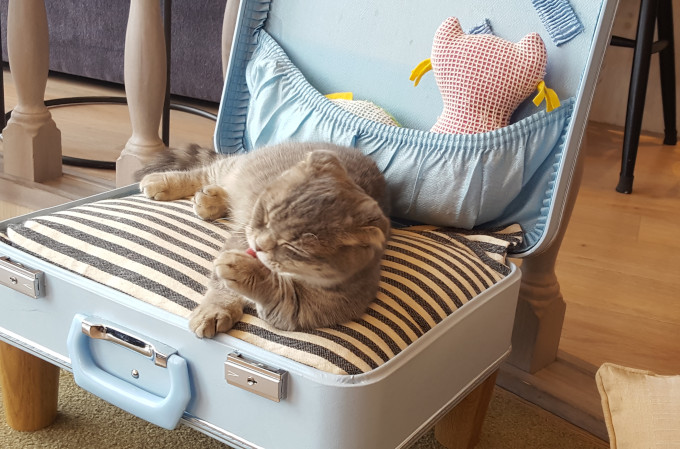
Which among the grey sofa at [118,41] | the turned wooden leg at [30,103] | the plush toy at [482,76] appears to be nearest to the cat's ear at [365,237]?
the plush toy at [482,76]

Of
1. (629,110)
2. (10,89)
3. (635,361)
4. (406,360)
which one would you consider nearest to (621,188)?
(629,110)

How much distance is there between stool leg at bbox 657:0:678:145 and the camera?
2.31 m

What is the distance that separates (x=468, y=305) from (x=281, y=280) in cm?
25

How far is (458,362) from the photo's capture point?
923 millimetres

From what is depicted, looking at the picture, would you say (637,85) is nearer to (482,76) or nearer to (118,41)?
(482,76)

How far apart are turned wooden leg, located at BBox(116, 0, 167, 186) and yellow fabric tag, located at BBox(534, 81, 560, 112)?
0.77 m

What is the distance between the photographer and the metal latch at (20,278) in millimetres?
902

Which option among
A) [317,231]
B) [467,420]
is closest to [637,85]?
[467,420]

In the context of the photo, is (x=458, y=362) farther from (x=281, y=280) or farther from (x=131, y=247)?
(x=131, y=247)

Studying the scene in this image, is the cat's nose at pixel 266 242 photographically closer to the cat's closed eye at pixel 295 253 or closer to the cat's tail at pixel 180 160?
the cat's closed eye at pixel 295 253

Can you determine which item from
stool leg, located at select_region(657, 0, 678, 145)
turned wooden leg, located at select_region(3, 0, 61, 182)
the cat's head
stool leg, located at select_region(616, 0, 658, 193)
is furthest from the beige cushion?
stool leg, located at select_region(657, 0, 678, 145)

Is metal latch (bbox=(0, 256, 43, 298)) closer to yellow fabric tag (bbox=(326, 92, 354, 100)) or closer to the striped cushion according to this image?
the striped cushion

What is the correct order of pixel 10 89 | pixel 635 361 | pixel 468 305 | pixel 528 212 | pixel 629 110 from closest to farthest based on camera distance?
1. pixel 468 305
2. pixel 528 212
3. pixel 635 361
4. pixel 629 110
5. pixel 10 89

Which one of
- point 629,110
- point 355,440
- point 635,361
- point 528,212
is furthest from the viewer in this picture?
point 629,110
